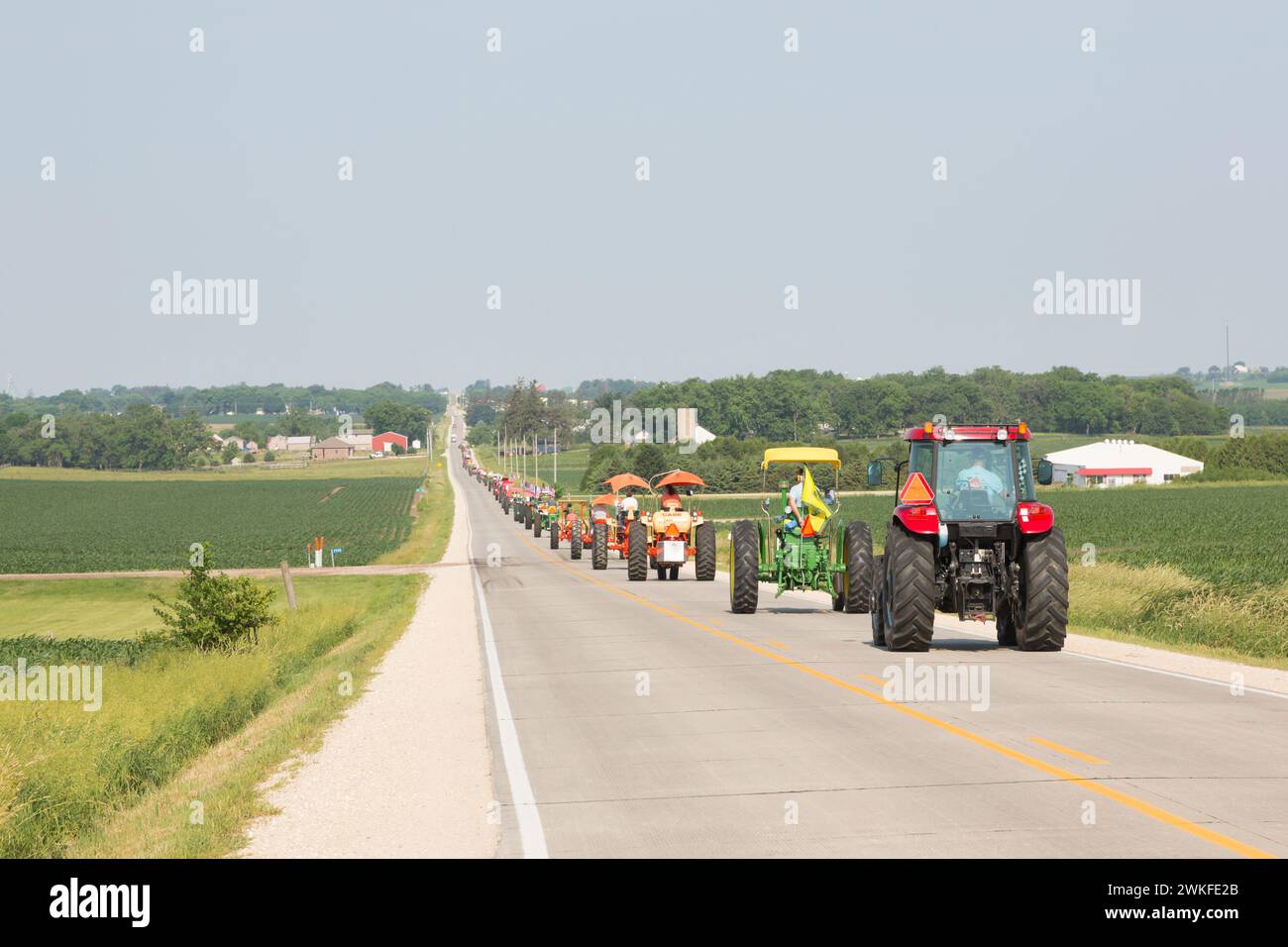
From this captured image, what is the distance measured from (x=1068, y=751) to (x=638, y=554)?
2608 cm

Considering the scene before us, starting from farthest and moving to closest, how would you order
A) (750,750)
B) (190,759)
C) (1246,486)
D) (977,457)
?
(1246,486) < (977,457) < (190,759) < (750,750)

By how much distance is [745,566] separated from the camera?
25547 mm

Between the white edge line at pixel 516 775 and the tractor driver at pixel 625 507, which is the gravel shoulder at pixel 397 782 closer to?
the white edge line at pixel 516 775

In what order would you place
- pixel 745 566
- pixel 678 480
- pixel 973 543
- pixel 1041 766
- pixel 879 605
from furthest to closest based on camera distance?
pixel 678 480 → pixel 745 566 → pixel 879 605 → pixel 973 543 → pixel 1041 766

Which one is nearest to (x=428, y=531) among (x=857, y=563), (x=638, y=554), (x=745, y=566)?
(x=638, y=554)

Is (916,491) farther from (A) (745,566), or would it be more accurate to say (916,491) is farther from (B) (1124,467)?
(B) (1124,467)

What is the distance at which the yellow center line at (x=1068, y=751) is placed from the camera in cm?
1109

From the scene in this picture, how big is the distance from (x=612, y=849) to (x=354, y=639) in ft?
67.9

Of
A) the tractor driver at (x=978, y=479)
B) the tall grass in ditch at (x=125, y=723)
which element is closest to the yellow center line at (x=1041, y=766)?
the tractor driver at (x=978, y=479)

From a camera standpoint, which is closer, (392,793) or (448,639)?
(392,793)

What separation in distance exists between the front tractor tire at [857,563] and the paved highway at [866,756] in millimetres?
2950
